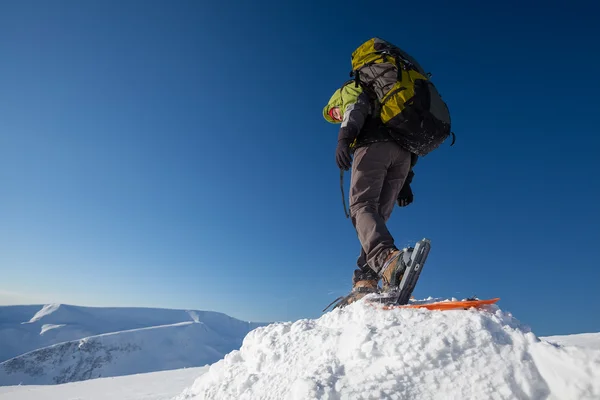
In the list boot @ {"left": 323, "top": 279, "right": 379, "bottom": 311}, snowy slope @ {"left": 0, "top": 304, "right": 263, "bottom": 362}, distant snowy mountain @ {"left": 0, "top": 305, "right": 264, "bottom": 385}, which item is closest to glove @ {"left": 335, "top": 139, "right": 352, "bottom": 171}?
boot @ {"left": 323, "top": 279, "right": 379, "bottom": 311}

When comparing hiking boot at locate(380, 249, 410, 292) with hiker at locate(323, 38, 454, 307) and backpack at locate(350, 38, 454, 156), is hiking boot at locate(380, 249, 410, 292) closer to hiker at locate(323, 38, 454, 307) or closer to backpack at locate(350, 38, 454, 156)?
hiker at locate(323, 38, 454, 307)

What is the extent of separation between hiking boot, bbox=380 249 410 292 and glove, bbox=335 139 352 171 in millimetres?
725

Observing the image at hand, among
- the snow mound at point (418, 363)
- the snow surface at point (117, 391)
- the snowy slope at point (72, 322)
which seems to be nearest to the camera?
the snow mound at point (418, 363)

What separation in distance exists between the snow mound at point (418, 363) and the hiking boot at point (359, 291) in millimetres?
494

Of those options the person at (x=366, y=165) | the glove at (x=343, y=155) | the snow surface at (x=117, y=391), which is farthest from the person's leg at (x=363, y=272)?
the snow surface at (x=117, y=391)

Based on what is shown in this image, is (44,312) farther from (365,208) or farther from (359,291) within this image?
(365,208)

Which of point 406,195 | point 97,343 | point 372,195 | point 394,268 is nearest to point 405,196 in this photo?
point 406,195

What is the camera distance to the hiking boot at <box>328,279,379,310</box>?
7.32 feet

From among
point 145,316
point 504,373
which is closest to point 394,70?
point 504,373

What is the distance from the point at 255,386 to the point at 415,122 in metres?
1.89

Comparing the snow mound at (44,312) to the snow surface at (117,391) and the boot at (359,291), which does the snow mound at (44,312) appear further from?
the boot at (359,291)

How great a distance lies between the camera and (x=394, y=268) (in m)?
1.81

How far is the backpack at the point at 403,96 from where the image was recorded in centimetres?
216

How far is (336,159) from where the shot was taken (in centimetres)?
232
